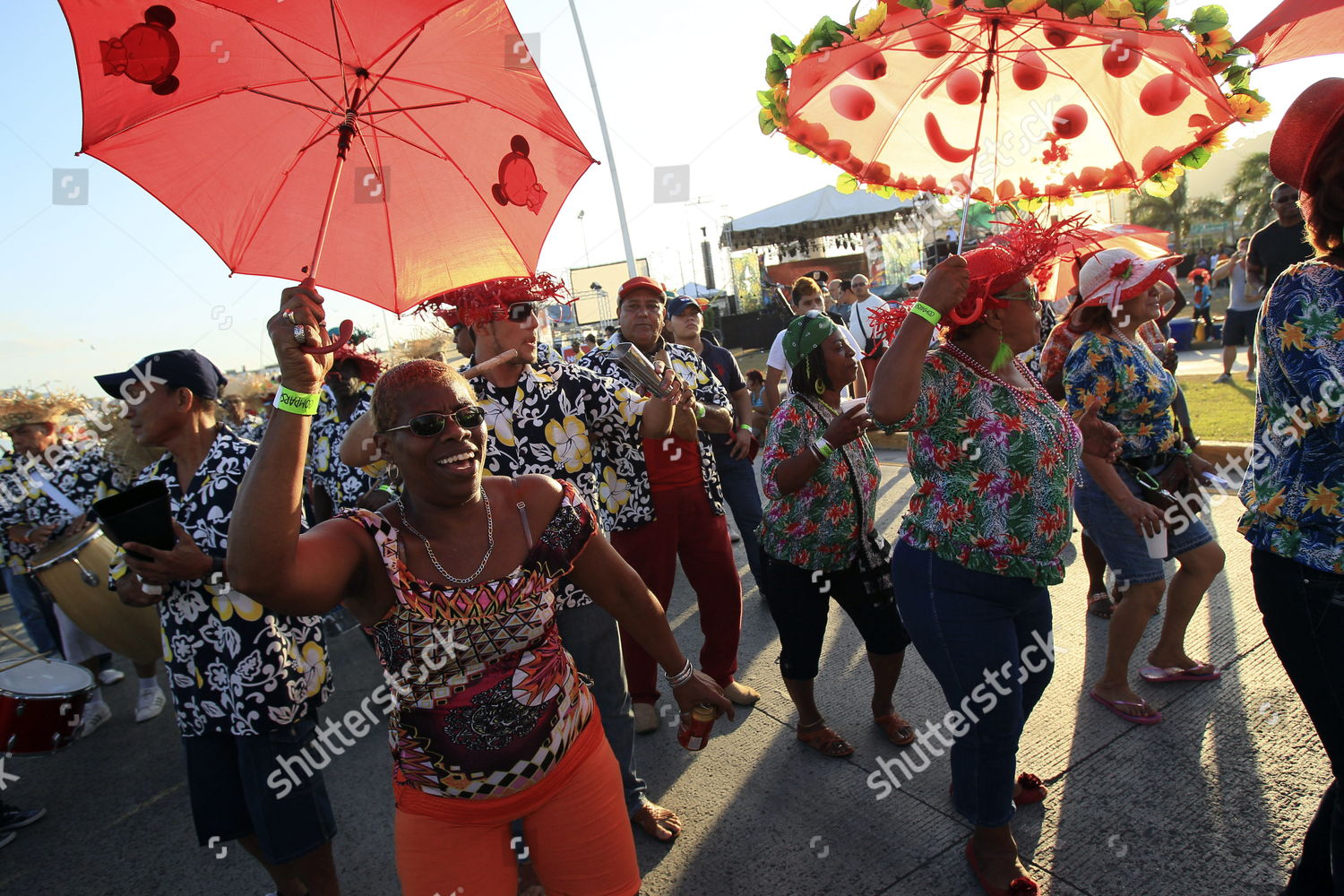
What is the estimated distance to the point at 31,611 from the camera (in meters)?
5.56

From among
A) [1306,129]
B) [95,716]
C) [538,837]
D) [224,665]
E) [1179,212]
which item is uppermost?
[1306,129]

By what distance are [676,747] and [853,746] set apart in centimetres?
81

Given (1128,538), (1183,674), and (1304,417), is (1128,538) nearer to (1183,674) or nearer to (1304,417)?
(1183,674)

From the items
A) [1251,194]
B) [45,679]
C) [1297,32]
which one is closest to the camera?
[1297,32]

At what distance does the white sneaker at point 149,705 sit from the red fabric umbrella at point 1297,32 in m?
6.44

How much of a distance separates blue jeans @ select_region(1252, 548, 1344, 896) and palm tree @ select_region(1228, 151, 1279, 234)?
104 ft

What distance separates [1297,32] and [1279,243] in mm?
4274

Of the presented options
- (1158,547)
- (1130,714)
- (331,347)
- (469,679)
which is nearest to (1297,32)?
(1158,547)

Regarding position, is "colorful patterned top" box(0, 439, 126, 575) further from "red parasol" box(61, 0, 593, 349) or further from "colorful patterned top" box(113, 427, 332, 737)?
"red parasol" box(61, 0, 593, 349)

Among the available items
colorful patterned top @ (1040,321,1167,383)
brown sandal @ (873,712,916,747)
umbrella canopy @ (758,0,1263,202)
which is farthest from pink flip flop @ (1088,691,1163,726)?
umbrella canopy @ (758,0,1263,202)

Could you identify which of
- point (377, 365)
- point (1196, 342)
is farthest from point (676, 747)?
Answer: point (1196, 342)

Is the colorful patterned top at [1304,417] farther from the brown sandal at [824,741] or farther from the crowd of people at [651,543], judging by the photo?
the brown sandal at [824,741]

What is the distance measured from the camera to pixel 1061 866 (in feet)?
8.32

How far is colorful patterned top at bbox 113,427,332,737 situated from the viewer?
8.29 feet
